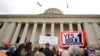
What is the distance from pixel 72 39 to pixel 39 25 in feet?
92.5

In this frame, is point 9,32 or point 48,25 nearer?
point 9,32

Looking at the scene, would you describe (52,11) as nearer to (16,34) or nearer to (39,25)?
(39,25)

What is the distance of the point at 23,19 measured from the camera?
3988cm

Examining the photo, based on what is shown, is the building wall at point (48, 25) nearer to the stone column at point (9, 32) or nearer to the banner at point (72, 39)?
the stone column at point (9, 32)

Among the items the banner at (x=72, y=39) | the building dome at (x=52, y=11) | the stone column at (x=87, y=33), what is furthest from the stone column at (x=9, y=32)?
the banner at (x=72, y=39)

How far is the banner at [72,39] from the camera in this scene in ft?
43.2

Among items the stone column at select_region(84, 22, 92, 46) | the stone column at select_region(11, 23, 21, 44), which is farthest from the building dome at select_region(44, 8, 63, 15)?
the stone column at select_region(84, 22, 92, 46)

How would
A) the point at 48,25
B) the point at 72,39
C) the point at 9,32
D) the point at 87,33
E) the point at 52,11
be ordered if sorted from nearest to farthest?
1. the point at 72,39
2. the point at 87,33
3. the point at 9,32
4. the point at 48,25
5. the point at 52,11

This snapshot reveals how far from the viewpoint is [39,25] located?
41.3m

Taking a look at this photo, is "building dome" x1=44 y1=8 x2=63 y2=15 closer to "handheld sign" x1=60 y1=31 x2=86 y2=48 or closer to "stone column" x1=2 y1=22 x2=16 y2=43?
"stone column" x1=2 y1=22 x2=16 y2=43

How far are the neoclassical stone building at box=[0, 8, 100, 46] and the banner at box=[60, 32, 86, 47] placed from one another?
2261 centimetres

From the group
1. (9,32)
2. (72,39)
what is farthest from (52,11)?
(72,39)

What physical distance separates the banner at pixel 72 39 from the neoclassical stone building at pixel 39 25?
74.2ft

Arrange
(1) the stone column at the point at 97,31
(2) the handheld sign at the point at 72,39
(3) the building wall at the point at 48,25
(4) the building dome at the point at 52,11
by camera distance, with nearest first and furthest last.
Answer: (2) the handheld sign at the point at 72,39 → (1) the stone column at the point at 97,31 → (3) the building wall at the point at 48,25 → (4) the building dome at the point at 52,11
